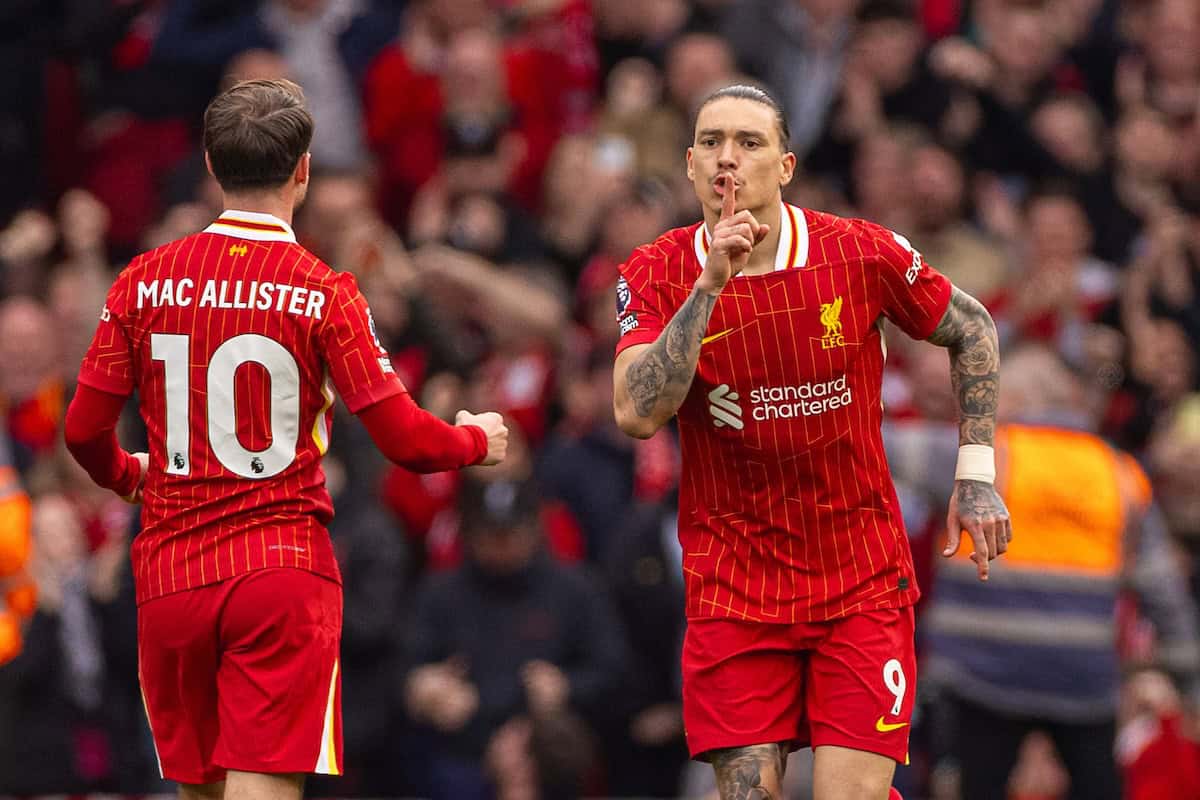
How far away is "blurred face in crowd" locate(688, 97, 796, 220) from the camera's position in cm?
687

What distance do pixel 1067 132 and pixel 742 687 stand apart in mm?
7962

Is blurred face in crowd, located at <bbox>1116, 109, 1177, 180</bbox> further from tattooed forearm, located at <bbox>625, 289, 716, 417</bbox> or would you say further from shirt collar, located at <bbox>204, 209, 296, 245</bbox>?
shirt collar, located at <bbox>204, 209, 296, 245</bbox>

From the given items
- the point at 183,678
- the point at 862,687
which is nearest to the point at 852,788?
the point at 862,687

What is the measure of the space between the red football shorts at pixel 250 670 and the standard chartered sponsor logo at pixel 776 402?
4.50 ft

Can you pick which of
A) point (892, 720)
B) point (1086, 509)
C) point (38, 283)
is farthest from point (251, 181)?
point (38, 283)

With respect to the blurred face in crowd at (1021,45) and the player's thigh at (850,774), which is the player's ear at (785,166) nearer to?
the player's thigh at (850,774)

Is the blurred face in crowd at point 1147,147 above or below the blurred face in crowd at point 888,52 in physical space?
below

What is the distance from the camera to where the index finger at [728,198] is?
666 cm

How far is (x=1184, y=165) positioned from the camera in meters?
14.0

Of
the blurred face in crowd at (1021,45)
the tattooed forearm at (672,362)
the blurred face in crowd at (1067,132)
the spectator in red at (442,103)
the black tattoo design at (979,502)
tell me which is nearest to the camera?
the tattooed forearm at (672,362)

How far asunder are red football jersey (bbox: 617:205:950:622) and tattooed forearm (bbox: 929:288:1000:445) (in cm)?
13

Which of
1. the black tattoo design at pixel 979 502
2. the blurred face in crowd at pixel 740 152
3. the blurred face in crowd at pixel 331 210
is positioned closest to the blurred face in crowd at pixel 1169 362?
the blurred face in crowd at pixel 331 210

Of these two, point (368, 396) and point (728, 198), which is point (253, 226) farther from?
point (728, 198)

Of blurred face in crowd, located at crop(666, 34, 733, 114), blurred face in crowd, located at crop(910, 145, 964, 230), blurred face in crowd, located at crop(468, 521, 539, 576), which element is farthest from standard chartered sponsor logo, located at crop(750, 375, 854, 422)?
blurred face in crowd, located at crop(666, 34, 733, 114)
